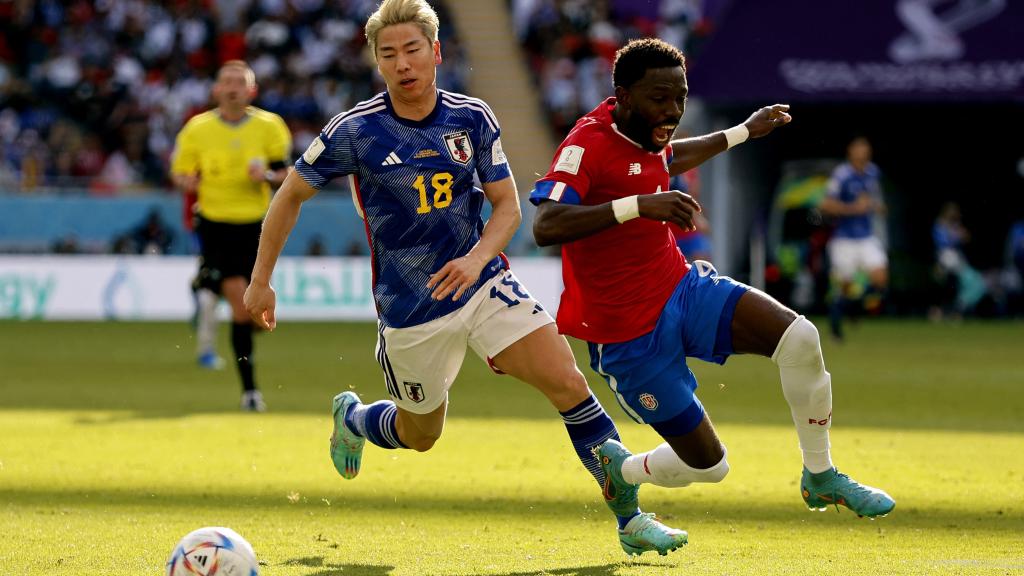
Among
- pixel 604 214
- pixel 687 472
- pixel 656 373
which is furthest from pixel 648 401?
pixel 604 214

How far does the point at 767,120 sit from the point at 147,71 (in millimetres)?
22649

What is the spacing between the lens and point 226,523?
271 inches

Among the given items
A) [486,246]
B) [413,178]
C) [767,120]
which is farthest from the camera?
[767,120]

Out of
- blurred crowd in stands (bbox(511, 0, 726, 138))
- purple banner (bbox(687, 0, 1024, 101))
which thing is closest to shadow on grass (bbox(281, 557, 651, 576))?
purple banner (bbox(687, 0, 1024, 101))

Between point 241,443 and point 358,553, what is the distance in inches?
148

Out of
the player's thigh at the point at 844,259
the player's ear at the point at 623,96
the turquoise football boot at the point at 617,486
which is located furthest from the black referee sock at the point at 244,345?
the player's thigh at the point at 844,259

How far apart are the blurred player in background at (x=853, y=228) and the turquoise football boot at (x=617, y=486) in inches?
482

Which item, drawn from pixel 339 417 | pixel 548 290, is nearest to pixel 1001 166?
pixel 548 290

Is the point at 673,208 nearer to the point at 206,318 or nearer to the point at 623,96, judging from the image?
the point at 623,96

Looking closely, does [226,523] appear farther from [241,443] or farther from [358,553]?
[241,443]

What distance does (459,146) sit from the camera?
6.30 metres

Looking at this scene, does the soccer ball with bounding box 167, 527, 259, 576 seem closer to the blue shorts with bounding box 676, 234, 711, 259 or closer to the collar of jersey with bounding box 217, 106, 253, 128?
the collar of jersey with bounding box 217, 106, 253, 128

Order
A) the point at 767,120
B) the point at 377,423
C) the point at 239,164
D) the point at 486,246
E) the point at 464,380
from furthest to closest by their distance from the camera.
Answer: the point at 464,380, the point at 239,164, the point at 377,423, the point at 767,120, the point at 486,246

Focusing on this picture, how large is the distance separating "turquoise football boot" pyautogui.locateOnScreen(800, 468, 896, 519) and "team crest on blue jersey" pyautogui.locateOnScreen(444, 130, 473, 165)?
186cm
